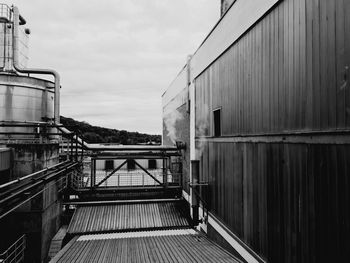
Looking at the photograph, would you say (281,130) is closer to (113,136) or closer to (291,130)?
(291,130)

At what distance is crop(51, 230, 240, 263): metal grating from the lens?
734 centimetres

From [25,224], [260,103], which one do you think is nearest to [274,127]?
[260,103]

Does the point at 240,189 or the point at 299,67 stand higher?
→ the point at 299,67

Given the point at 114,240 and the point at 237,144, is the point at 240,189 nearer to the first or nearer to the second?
the point at 237,144

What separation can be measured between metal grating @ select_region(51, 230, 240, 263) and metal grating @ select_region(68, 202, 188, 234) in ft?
6.42

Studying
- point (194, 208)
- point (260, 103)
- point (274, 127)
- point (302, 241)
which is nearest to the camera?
point (302, 241)

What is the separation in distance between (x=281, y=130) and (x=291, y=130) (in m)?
0.34

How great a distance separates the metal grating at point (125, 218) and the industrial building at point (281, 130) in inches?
149

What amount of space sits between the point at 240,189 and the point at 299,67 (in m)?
3.78

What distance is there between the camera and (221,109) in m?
8.51

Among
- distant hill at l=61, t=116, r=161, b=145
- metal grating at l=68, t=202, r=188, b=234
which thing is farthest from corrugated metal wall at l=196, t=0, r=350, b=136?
distant hill at l=61, t=116, r=161, b=145

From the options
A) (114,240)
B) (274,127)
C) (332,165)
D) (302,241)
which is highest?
(274,127)

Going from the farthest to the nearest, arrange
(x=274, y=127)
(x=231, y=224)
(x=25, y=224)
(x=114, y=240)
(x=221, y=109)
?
(x=25, y=224)
(x=114, y=240)
(x=221, y=109)
(x=231, y=224)
(x=274, y=127)

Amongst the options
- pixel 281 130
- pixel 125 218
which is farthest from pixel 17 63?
pixel 281 130
